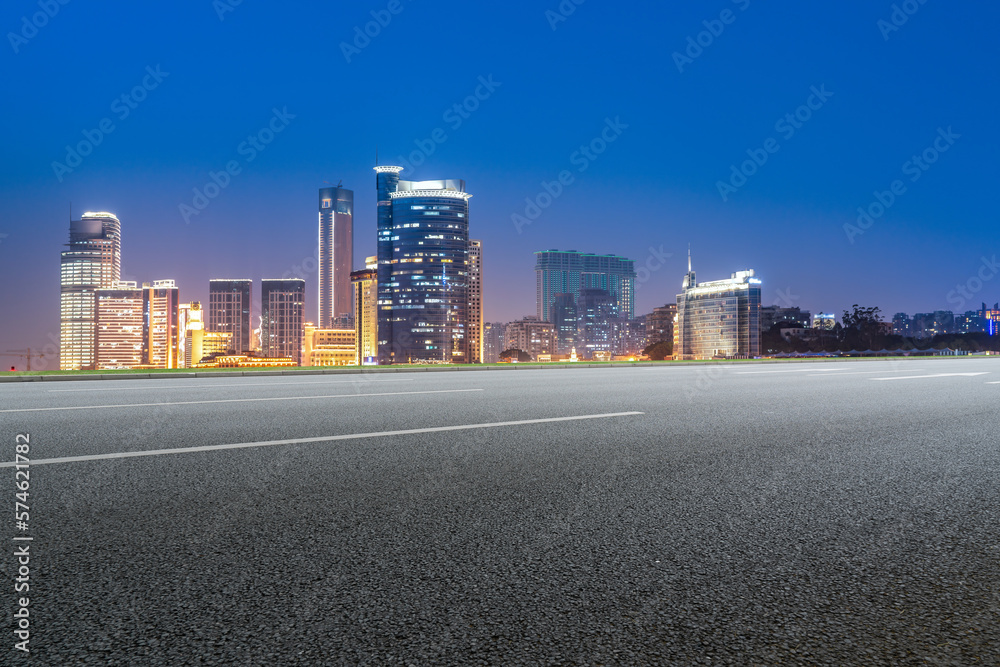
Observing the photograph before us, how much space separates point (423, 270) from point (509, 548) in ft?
514

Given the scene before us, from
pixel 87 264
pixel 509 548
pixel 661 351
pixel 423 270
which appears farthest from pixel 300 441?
pixel 87 264

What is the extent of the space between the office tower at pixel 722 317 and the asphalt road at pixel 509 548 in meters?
140

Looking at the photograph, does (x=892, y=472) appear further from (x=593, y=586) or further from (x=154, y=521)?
(x=154, y=521)

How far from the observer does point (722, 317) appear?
151 meters

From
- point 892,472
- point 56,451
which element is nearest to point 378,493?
point 56,451

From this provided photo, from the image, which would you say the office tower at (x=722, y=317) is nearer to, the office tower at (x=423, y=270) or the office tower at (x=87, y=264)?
the office tower at (x=423, y=270)

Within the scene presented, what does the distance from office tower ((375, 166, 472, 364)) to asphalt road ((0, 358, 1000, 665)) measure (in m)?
153

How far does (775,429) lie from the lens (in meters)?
6.52

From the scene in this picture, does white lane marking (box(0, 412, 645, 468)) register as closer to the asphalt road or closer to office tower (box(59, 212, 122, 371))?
the asphalt road

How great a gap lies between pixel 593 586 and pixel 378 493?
1.82m

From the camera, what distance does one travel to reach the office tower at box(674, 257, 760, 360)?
145250 millimetres

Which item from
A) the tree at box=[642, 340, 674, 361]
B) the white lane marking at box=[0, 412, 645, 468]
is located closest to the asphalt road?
the white lane marking at box=[0, 412, 645, 468]

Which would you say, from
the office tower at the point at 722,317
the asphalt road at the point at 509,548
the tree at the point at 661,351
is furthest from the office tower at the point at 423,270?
the asphalt road at the point at 509,548

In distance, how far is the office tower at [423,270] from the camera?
510ft
